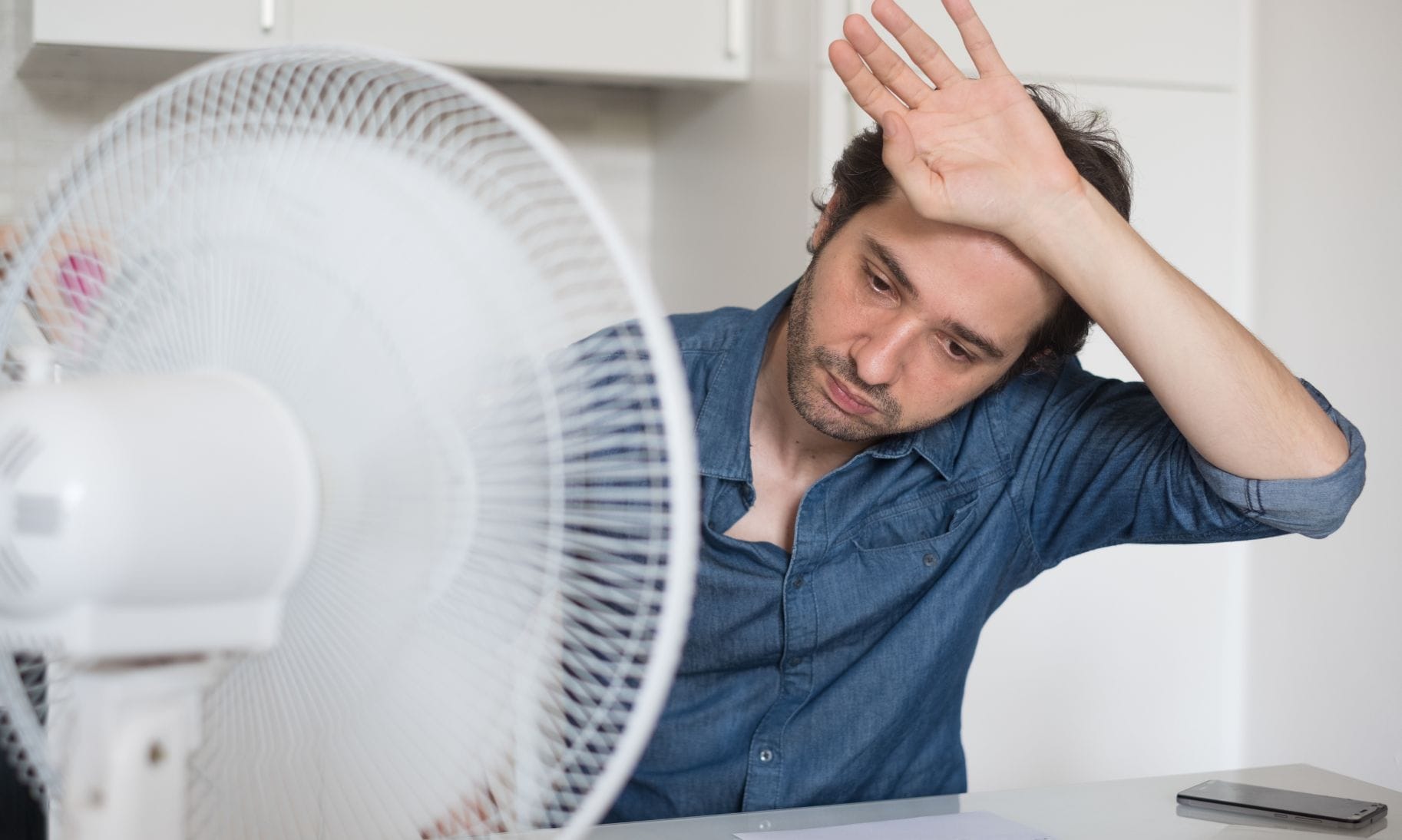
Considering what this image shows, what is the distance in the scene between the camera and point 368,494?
1.74ft

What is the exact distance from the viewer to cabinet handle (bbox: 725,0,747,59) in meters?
2.10

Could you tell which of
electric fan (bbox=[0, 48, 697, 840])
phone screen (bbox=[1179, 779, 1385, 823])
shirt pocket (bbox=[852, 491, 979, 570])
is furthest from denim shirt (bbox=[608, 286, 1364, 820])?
electric fan (bbox=[0, 48, 697, 840])

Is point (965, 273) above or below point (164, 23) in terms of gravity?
below

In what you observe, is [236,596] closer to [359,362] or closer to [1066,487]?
[359,362]

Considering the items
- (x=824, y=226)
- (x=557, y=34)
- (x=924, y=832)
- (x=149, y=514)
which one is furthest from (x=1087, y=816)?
(x=557, y=34)

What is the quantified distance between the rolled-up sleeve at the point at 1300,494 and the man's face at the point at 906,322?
20 centimetres

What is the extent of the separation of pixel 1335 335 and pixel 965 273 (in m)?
1.29

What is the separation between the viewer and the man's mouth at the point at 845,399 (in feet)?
3.58

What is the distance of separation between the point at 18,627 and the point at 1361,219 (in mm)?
2024

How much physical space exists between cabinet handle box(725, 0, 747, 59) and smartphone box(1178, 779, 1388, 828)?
1424 millimetres

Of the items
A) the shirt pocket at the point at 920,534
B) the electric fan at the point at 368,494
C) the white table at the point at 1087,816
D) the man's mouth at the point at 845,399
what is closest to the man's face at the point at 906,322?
the man's mouth at the point at 845,399

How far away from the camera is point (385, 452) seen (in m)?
0.52

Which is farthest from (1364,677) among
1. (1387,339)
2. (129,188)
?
(129,188)

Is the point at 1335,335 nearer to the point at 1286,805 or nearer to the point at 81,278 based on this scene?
the point at 1286,805
